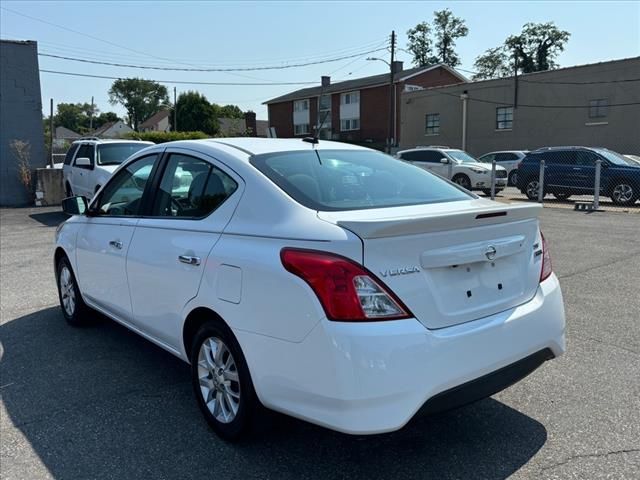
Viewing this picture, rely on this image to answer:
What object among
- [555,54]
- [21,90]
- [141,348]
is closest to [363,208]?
[141,348]

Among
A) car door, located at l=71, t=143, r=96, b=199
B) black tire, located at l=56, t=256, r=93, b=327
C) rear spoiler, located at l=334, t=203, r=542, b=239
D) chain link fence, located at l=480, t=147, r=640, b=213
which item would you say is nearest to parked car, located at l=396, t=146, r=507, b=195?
chain link fence, located at l=480, t=147, r=640, b=213

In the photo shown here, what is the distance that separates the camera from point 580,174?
1625 cm

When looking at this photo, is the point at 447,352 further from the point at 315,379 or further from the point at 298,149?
the point at 298,149

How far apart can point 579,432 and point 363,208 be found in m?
1.80

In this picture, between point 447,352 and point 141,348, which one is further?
point 141,348

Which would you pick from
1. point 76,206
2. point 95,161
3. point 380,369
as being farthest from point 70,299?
point 95,161

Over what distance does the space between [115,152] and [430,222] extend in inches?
480

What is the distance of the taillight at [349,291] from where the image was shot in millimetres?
2463

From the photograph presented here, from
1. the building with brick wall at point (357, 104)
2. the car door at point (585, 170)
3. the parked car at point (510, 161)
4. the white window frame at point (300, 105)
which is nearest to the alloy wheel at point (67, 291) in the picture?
the car door at point (585, 170)

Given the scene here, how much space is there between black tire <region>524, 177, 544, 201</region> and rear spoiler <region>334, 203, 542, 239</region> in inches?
620

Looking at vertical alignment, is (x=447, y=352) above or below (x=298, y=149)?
below

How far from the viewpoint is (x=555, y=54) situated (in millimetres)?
65812

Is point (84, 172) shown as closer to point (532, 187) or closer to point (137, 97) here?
point (532, 187)

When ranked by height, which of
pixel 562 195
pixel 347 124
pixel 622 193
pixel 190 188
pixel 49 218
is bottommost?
pixel 49 218
